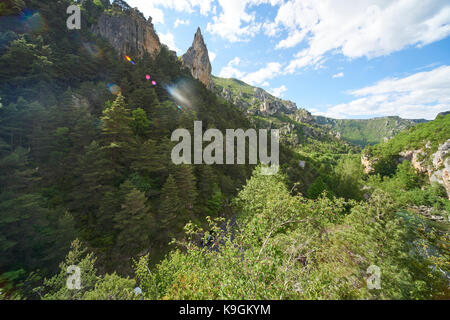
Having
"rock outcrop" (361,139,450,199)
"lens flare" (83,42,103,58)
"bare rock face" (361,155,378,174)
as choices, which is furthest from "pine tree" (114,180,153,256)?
"bare rock face" (361,155,378,174)

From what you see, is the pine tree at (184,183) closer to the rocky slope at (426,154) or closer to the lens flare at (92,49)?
the lens flare at (92,49)

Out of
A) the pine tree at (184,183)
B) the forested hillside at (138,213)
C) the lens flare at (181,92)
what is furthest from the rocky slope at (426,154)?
the lens flare at (181,92)

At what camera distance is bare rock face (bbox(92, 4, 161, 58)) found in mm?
49312

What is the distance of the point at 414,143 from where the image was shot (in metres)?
75.3

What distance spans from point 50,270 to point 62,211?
5160 mm

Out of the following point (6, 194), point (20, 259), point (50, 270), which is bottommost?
point (50, 270)

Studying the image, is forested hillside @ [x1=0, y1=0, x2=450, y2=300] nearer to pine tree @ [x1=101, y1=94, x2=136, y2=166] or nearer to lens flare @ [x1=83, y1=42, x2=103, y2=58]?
pine tree @ [x1=101, y1=94, x2=136, y2=166]

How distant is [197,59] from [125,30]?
109ft

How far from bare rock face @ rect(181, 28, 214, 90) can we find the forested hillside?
1354 inches

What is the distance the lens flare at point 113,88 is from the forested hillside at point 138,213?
100 centimetres

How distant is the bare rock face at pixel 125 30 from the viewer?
162ft

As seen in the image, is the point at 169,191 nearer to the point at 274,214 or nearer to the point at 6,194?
the point at 6,194

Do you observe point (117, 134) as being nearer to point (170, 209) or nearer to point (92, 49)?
point (170, 209)
